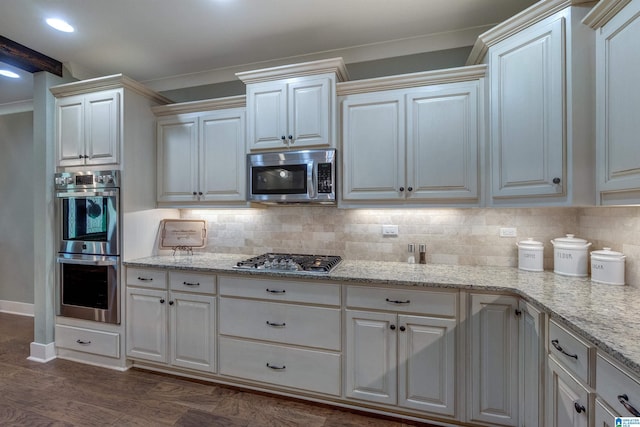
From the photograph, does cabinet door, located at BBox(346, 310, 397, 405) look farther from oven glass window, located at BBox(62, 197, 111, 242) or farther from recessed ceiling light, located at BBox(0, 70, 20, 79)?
recessed ceiling light, located at BBox(0, 70, 20, 79)

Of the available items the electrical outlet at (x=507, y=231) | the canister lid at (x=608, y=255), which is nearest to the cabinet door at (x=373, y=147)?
the electrical outlet at (x=507, y=231)

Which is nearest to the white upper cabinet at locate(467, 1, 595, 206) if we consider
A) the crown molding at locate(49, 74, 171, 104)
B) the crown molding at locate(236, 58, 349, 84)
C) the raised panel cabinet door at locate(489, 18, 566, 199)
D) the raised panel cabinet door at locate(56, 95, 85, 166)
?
the raised panel cabinet door at locate(489, 18, 566, 199)

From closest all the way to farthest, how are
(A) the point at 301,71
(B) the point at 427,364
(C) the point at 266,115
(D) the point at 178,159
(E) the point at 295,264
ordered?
1. (B) the point at 427,364
2. (E) the point at 295,264
3. (A) the point at 301,71
4. (C) the point at 266,115
5. (D) the point at 178,159

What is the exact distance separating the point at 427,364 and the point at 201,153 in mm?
2459

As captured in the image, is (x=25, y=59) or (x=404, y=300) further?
(x=25, y=59)

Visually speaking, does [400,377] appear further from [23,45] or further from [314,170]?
[23,45]

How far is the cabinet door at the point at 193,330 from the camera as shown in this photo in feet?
7.64

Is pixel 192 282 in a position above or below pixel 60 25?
below

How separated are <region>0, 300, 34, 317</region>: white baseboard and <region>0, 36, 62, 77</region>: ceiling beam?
3124 millimetres

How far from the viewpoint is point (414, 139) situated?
220cm

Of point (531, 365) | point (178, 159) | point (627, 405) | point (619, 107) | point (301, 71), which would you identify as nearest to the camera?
point (627, 405)

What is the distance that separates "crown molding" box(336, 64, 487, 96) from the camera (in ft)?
6.88

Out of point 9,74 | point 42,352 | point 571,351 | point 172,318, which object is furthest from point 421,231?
point 9,74

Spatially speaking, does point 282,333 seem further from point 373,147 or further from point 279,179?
point 373,147
